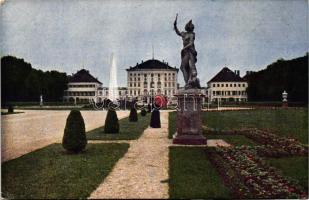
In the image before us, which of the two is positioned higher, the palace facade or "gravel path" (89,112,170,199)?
the palace facade

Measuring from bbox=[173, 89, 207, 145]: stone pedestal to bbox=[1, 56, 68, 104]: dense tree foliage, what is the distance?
13.8 ft

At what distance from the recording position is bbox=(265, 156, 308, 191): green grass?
720 centimetres

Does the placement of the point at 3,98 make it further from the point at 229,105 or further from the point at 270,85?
the point at 270,85

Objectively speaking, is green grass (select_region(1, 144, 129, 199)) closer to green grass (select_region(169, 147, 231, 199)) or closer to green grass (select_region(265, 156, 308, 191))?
green grass (select_region(169, 147, 231, 199))

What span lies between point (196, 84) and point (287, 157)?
336 cm

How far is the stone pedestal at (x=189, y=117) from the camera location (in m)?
11.5

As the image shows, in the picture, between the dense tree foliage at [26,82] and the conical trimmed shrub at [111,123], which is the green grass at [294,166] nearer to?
the dense tree foliage at [26,82]

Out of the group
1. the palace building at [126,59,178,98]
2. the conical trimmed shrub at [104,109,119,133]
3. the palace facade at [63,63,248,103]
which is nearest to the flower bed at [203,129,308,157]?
the palace facade at [63,63,248,103]

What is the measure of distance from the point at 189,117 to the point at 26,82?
8.54 metres

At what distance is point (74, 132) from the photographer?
9.81m

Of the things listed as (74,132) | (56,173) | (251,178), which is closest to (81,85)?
(74,132)

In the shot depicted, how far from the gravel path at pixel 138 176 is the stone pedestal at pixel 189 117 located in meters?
0.79

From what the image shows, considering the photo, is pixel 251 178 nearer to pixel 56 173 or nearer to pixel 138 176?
pixel 138 176

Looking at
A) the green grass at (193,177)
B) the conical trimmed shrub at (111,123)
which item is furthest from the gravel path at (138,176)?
the conical trimmed shrub at (111,123)
